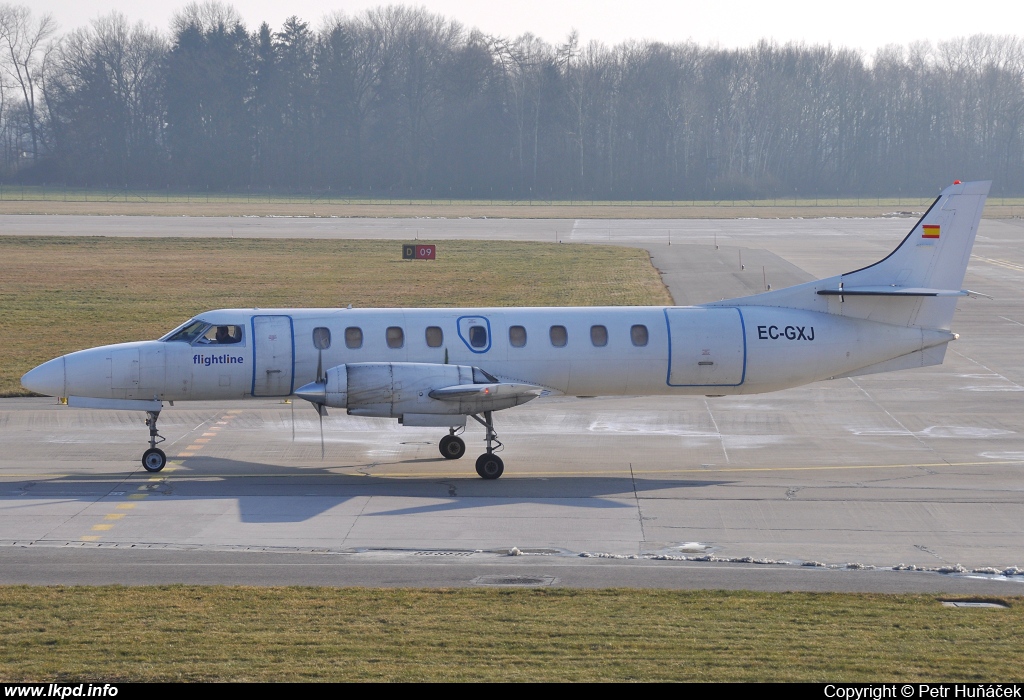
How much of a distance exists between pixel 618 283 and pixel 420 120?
105389 millimetres

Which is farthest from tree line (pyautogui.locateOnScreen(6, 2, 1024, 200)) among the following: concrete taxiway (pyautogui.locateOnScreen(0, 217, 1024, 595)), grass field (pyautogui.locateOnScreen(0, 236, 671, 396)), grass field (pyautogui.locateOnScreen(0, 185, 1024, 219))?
concrete taxiway (pyautogui.locateOnScreen(0, 217, 1024, 595))

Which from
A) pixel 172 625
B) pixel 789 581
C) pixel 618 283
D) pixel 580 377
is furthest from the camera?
pixel 618 283

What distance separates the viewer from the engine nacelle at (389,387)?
755 inches

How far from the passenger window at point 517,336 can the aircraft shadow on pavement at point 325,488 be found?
262 cm

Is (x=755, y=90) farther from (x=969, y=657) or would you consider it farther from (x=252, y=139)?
(x=969, y=657)

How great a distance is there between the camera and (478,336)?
20797 mm

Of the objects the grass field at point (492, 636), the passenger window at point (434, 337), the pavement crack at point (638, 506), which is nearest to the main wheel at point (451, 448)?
the passenger window at point (434, 337)

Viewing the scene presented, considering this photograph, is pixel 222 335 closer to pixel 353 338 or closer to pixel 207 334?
pixel 207 334

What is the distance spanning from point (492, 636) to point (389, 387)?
8.87 m

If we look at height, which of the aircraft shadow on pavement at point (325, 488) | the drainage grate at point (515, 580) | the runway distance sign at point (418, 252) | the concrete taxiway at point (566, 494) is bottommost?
the aircraft shadow on pavement at point (325, 488)

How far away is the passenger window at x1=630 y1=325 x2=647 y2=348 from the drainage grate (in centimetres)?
802

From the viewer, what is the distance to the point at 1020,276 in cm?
5394

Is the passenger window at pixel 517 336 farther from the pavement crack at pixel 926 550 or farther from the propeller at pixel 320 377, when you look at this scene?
the pavement crack at pixel 926 550
